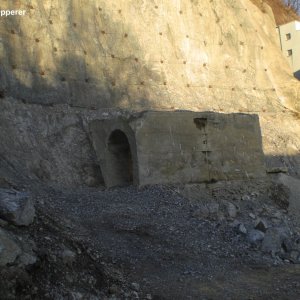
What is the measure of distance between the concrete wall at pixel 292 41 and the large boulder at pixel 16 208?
69.6 feet

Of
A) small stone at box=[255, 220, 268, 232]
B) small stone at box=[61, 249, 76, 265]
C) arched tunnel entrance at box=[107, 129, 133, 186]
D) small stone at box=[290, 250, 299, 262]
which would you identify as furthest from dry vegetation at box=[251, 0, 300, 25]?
small stone at box=[61, 249, 76, 265]

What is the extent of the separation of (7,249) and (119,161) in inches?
260

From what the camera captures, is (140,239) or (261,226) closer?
(140,239)

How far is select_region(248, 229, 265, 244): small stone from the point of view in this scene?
7703mm

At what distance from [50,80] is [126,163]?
11.2 ft

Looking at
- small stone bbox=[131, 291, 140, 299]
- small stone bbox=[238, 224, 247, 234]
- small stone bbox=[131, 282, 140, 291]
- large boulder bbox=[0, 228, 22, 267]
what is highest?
large boulder bbox=[0, 228, 22, 267]

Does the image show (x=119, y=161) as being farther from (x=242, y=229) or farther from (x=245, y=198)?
(x=242, y=229)

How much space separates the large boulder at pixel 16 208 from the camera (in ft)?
17.3

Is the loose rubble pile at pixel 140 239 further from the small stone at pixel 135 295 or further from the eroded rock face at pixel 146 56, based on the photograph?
the eroded rock face at pixel 146 56

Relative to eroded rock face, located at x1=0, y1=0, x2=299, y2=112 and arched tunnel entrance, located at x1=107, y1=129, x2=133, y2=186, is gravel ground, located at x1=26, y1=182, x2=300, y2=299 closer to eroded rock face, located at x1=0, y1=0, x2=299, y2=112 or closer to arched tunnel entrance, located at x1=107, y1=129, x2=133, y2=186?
arched tunnel entrance, located at x1=107, y1=129, x2=133, y2=186

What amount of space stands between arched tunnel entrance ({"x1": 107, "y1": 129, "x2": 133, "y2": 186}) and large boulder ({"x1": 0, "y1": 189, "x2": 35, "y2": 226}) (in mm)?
5438

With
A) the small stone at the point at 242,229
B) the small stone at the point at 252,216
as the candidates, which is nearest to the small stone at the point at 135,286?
the small stone at the point at 242,229

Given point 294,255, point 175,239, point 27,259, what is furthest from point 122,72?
point 27,259

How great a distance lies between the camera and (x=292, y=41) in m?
24.8
